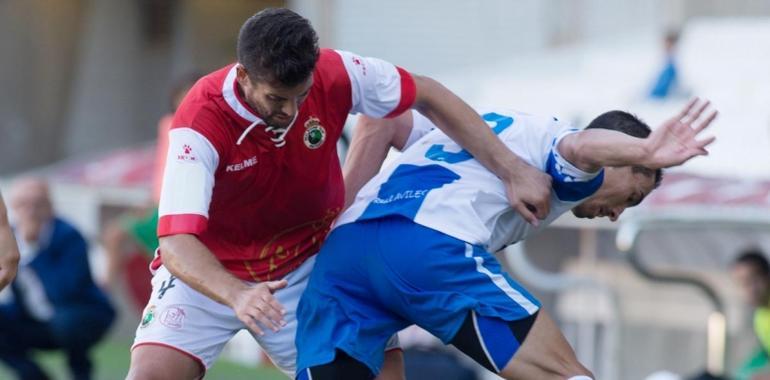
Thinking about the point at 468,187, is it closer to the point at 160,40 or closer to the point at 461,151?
the point at 461,151

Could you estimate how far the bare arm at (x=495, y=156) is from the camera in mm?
5016

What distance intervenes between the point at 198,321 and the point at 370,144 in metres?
0.90

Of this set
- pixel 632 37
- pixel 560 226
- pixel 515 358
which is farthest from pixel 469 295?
pixel 632 37

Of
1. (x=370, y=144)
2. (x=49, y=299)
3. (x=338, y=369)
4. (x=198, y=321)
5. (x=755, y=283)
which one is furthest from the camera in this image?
(x=49, y=299)

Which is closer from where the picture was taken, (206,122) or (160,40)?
(206,122)

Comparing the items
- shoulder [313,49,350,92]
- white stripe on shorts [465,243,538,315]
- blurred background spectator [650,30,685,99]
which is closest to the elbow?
shoulder [313,49,350,92]

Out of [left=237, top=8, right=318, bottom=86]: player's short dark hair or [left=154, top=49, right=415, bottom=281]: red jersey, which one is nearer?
[left=237, top=8, right=318, bottom=86]: player's short dark hair

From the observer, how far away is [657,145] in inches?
185

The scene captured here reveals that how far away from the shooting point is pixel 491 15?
2142cm

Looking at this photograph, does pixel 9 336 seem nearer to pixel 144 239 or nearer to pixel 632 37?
pixel 144 239

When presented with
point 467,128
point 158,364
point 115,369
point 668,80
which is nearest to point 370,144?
point 467,128

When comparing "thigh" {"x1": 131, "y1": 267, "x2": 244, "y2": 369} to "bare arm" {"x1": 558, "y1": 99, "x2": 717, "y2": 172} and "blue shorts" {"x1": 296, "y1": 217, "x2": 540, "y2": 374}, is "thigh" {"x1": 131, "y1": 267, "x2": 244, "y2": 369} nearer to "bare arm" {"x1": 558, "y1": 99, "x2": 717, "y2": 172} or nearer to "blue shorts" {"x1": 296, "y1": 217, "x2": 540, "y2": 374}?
"blue shorts" {"x1": 296, "y1": 217, "x2": 540, "y2": 374}

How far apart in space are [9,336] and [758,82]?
849 centimetres

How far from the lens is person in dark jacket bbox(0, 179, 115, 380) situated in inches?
372
